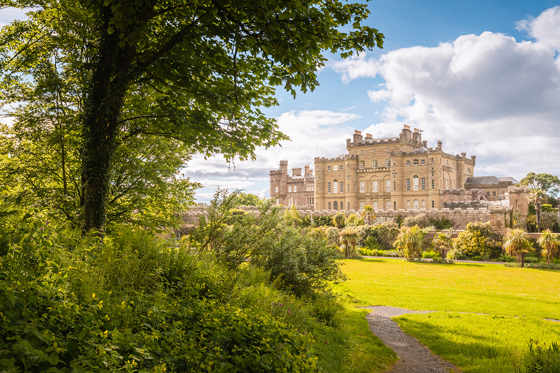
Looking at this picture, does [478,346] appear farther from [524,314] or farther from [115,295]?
[115,295]

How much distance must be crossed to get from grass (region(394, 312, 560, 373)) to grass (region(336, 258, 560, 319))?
2.55m

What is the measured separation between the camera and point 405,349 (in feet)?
30.5

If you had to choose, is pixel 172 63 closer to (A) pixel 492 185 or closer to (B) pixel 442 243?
(B) pixel 442 243

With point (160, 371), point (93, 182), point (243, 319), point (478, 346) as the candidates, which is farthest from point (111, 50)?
point (478, 346)

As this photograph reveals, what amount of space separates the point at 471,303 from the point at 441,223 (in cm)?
3823

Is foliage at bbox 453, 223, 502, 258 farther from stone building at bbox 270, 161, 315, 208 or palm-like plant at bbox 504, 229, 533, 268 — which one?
stone building at bbox 270, 161, 315, 208

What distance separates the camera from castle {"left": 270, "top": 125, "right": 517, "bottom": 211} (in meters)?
65.2

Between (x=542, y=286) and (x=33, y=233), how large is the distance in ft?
89.4

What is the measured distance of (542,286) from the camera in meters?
22.3

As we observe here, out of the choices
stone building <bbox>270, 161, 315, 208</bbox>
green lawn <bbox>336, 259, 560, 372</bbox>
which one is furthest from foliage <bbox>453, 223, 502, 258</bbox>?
stone building <bbox>270, 161, 315, 208</bbox>

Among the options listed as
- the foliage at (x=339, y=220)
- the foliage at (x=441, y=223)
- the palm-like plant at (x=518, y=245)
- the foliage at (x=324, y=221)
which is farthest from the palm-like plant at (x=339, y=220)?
the palm-like plant at (x=518, y=245)

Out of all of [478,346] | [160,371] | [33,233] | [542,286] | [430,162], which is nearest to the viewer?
[160,371]

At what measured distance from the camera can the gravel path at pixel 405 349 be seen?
7746 mm

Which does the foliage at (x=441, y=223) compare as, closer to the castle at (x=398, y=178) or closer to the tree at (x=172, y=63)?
the castle at (x=398, y=178)
